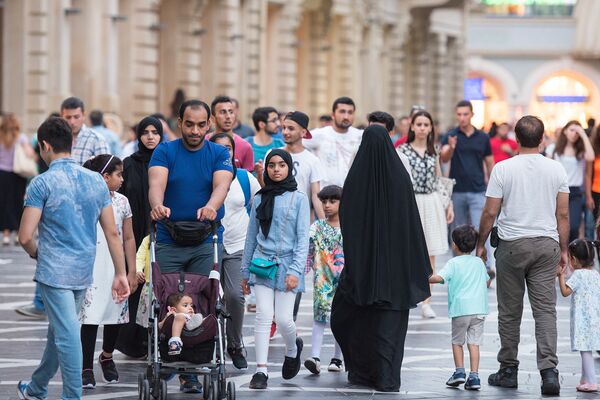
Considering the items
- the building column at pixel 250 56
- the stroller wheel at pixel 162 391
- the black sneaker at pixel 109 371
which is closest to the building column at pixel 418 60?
the building column at pixel 250 56

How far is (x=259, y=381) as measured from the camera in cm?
1231

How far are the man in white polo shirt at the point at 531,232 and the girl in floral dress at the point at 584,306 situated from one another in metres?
0.21

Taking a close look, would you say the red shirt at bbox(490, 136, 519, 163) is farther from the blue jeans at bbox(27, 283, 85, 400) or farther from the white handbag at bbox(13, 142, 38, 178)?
the blue jeans at bbox(27, 283, 85, 400)

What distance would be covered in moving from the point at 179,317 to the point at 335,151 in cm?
607

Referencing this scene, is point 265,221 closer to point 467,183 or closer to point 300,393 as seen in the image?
point 300,393

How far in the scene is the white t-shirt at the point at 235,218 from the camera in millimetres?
13859

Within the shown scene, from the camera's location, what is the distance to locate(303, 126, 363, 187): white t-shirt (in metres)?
17.0

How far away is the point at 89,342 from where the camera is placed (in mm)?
12398

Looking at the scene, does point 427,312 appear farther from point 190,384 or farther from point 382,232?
point 190,384

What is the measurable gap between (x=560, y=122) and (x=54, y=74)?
206ft

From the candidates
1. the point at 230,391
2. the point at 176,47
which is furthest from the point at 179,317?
the point at 176,47

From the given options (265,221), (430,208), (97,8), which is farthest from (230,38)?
(265,221)

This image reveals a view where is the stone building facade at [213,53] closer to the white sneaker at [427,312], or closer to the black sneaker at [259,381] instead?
the white sneaker at [427,312]

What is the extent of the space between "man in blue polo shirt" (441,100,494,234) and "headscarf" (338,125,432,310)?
7.71 m
